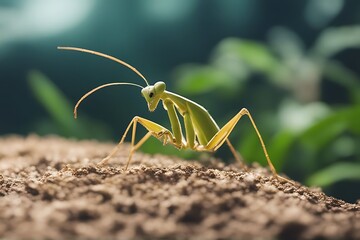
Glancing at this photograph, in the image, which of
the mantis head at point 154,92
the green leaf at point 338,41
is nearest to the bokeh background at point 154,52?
the green leaf at point 338,41

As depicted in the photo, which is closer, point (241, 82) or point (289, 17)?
point (241, 82)

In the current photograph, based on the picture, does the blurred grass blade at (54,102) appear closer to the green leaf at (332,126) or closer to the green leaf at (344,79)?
the green leaf at (332,126)

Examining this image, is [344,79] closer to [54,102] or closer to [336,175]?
[336,175]

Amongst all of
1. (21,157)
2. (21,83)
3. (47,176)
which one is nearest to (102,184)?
(47,176)

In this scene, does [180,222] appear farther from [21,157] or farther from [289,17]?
[289,17]

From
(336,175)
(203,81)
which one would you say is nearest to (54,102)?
(203,81)

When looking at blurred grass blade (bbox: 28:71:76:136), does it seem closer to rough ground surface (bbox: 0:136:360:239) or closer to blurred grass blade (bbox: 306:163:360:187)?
blurred grass blade (bbox: 306:163:360:187)

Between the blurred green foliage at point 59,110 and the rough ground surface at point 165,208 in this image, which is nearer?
the rough ground surface at point 165,208
